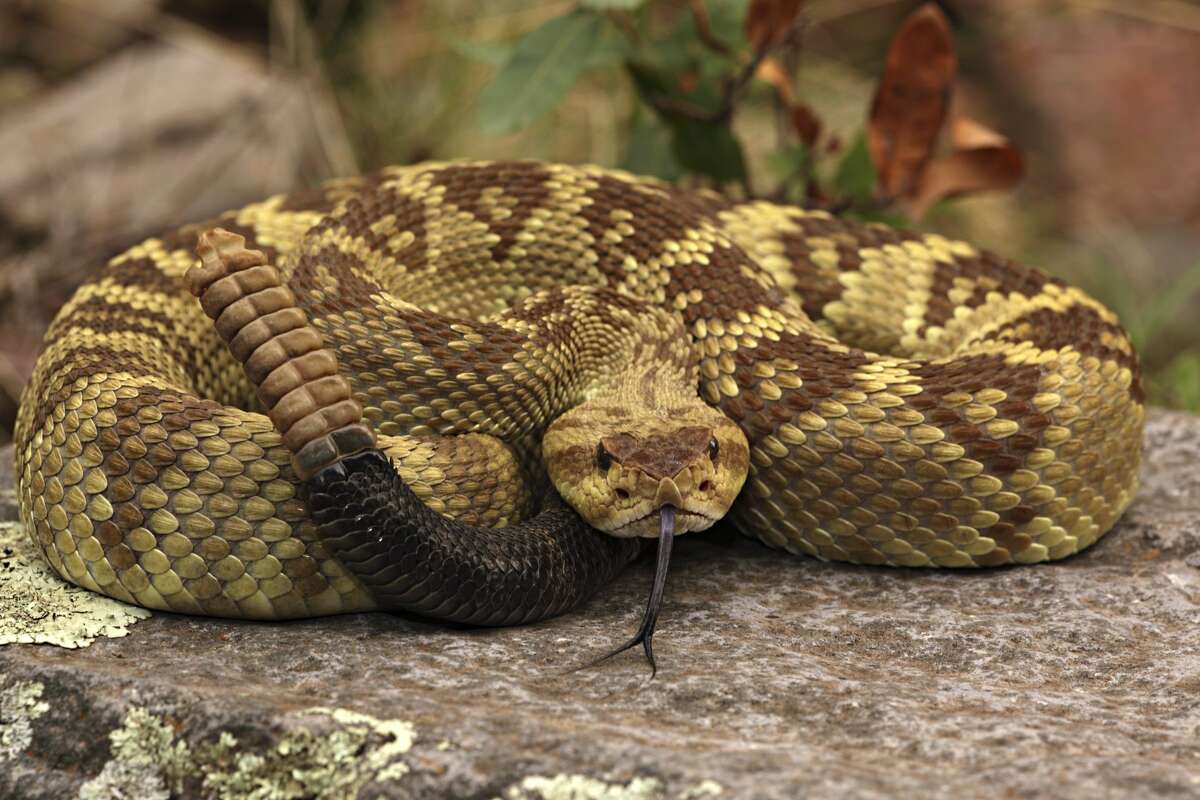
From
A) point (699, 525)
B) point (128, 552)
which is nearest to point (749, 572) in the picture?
point (699, 525)

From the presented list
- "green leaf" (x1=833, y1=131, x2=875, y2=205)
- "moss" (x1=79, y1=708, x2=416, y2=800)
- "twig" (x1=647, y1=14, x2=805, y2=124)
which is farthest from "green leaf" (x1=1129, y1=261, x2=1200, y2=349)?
"moss" (x1=79, y1=708, x2=416, y2=800)

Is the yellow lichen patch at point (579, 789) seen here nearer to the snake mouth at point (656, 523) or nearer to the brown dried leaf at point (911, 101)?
the snake mouth at point (656, 523)

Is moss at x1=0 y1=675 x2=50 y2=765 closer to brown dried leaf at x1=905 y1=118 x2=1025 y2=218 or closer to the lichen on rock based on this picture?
the lichen on rock

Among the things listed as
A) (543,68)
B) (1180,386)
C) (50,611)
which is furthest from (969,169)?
(50,611)

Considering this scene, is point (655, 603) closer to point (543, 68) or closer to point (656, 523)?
point (656, 523)

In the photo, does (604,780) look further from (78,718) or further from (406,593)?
(78,718)

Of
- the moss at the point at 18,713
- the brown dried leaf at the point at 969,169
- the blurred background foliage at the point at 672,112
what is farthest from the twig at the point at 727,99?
the moss at the point at 18,713

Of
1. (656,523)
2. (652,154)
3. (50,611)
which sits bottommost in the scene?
(50,611)
